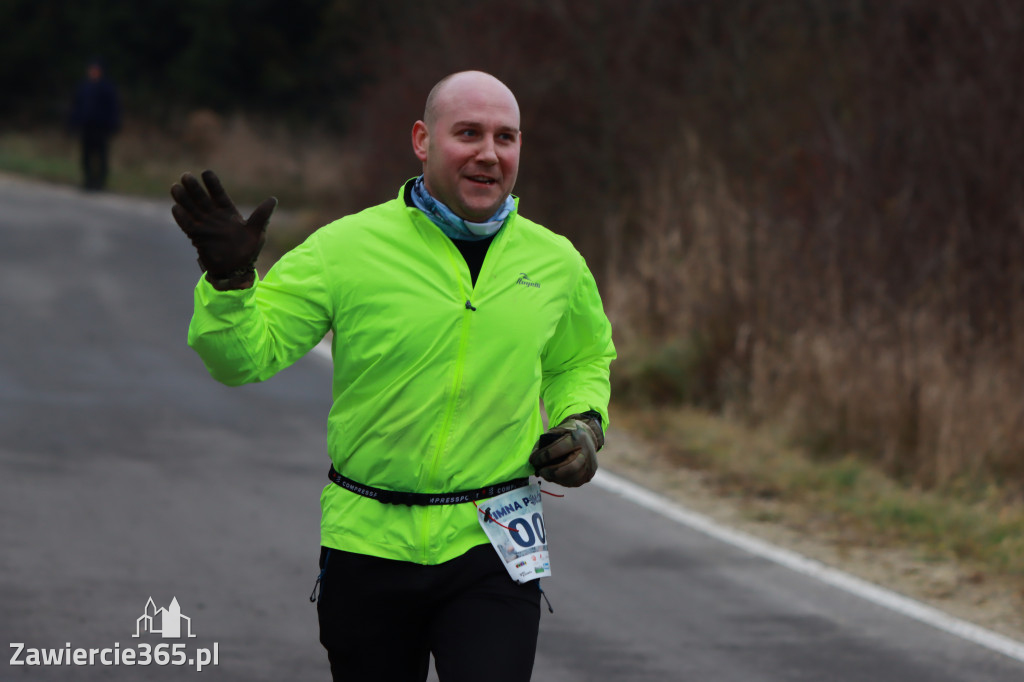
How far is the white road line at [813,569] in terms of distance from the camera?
6.73 metres

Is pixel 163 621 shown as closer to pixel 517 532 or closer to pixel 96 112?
pixel 517 532

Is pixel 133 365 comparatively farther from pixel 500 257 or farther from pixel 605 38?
pixel 500 257

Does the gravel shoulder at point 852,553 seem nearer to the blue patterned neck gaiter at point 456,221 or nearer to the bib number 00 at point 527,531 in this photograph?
the bib number 00 at point 527,531

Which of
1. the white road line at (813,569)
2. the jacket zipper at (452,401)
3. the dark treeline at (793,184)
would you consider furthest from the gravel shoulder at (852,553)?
the jacket zipper at (452,401)

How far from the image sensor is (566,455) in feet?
12.5

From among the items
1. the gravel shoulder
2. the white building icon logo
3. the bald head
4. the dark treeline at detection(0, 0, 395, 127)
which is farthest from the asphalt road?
the dark treeline at detection(0, 0, 395, 127)

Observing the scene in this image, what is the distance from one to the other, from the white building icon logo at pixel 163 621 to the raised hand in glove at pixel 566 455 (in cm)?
295

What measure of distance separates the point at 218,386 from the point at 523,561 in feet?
28.5

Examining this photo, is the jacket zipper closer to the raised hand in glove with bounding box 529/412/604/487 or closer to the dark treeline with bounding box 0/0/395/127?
the raised hand in glove with bounding box 529/412/604/487

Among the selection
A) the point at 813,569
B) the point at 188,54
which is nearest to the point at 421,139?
the point at 813,569

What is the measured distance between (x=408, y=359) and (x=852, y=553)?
4.91m

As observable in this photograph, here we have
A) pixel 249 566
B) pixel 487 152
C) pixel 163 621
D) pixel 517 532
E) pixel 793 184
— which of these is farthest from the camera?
pixel 793 184

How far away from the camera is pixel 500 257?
3.83 meters

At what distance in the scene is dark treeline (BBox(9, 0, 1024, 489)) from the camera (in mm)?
10617
